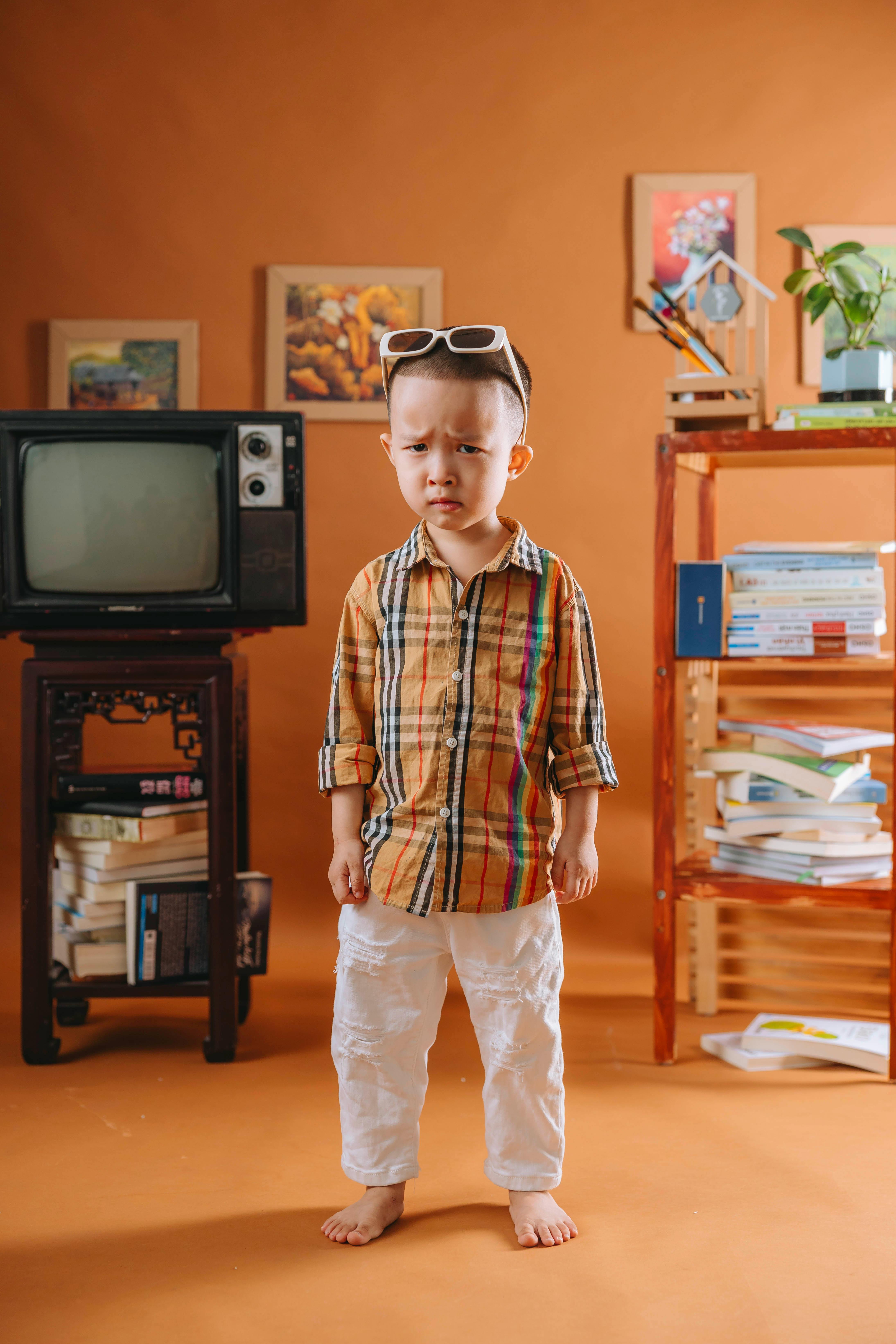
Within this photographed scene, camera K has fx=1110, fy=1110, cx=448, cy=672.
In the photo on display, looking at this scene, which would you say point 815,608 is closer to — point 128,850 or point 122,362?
point 128,850

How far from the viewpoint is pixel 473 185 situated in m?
2.48

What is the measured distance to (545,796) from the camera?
130cm

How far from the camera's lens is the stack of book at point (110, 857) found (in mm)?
1932

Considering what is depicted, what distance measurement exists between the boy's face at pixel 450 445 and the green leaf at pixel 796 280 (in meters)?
1.01

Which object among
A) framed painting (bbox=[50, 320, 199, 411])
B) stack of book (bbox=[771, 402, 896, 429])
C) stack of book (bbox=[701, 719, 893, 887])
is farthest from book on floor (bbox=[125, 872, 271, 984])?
stack of book (bbox=[771, 402, 896, 429])

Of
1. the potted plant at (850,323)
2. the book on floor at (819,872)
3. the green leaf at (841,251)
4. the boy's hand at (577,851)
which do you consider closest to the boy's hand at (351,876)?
the boy's hand at (577,851)

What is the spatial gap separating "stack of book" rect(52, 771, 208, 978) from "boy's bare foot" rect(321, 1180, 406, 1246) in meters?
0.77

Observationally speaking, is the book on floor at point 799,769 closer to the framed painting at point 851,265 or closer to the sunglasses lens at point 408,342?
the framed painting at point 851,265

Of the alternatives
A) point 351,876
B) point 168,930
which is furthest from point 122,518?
point 351,876

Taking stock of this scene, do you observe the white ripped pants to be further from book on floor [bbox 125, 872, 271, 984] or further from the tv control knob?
the tv control knob

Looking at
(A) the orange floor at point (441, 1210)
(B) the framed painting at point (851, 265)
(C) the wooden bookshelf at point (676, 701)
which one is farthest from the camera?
(B) the framed painting at point (851, 265)

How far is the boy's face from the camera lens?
121 centimetres

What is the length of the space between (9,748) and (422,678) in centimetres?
162

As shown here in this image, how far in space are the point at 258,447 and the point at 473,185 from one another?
984mm
